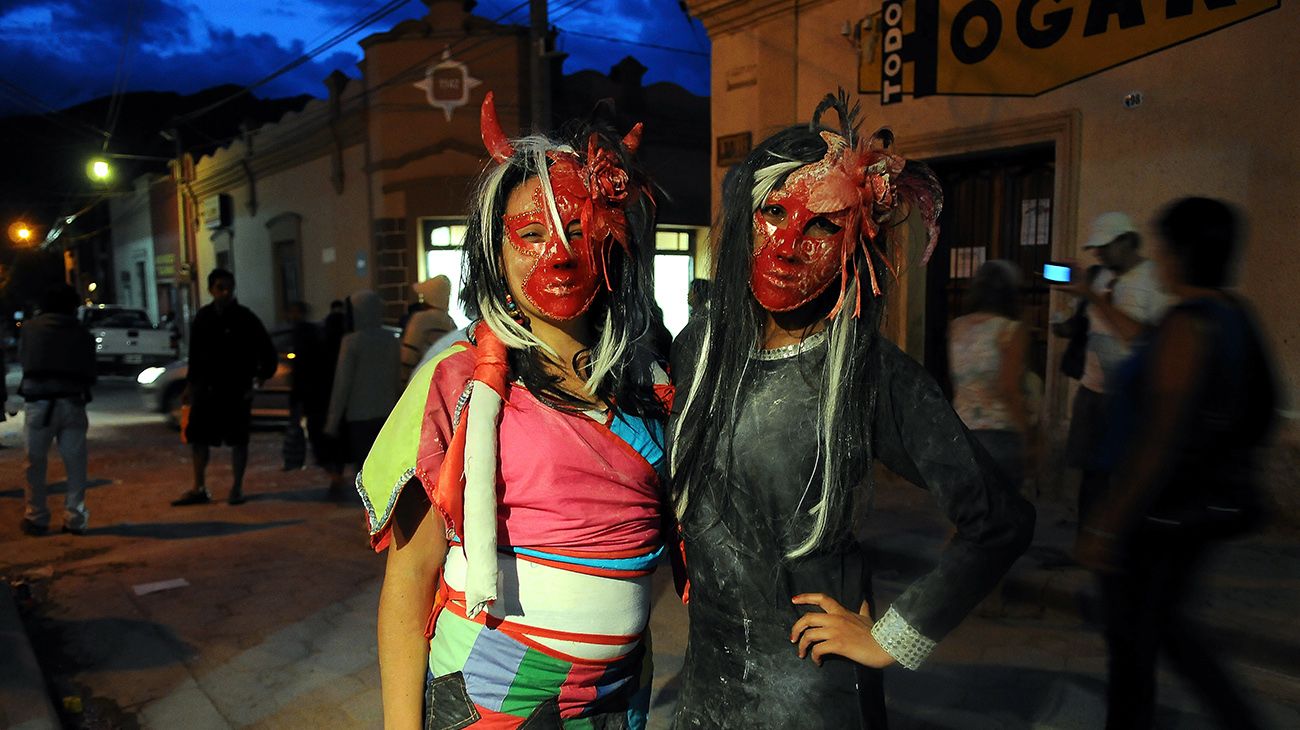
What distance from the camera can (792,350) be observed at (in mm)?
1489

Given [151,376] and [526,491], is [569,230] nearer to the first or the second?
[526,491]

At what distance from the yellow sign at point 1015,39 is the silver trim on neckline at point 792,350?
5312 mm

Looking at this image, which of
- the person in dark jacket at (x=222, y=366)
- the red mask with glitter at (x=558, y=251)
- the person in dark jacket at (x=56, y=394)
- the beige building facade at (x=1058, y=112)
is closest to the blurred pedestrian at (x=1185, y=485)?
the red mask with glitter at (x=558, y=251)

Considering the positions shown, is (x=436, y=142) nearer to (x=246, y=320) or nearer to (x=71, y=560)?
(x=246, y=320)

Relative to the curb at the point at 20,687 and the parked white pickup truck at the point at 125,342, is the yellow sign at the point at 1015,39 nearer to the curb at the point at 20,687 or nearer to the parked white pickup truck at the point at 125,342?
the curb at the point at 20,687

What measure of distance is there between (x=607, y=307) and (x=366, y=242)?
47.7 ft

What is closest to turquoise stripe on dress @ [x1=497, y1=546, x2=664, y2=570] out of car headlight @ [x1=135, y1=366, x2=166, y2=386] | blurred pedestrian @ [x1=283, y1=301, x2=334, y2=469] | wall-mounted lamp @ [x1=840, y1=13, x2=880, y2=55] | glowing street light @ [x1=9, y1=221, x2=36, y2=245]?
blurred pedestrian @ [x1=283, y1=301, x2=334, y2=469]

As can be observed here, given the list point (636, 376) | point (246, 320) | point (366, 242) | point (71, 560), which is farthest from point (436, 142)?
point (636, 376)

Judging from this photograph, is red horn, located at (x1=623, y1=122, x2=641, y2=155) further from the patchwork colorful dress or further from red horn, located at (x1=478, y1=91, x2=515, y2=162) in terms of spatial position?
the patchwork colorful dress

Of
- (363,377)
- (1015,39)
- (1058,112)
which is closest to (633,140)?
(363,377)

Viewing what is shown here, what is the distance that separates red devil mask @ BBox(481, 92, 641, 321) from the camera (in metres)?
1.54

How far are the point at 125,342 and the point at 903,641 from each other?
20.3 metres

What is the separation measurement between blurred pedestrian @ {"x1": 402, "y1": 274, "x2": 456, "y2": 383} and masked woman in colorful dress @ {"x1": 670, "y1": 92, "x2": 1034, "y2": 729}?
401 centimetres

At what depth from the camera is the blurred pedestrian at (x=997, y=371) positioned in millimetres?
3912
